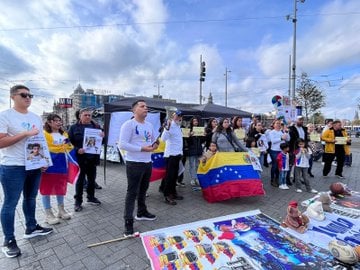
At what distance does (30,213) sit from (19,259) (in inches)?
22.0

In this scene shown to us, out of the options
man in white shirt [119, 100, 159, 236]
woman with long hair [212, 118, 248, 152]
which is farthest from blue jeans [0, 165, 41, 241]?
woman with long hair [212, 118, 248, 152]

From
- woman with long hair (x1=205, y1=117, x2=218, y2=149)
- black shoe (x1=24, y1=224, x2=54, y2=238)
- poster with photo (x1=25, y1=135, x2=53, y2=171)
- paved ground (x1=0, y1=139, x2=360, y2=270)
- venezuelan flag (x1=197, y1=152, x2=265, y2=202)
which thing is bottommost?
paved ground (x1=0, y1=139, x2=360, y2=270)

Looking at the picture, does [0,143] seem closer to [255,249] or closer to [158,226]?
[158,226]

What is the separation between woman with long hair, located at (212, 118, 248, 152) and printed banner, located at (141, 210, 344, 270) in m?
1.82

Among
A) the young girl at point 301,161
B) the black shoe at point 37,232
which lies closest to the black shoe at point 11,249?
the black shoe at point 37,232

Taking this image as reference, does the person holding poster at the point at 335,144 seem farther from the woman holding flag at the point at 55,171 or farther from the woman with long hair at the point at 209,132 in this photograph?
the woman holding flag at the point at 55,171

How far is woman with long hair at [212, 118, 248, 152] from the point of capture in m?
4.66

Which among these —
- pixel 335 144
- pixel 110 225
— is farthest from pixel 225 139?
pixel 335 144

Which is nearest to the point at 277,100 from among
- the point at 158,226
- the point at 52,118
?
the point at 158,226

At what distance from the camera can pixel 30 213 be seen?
108 inches

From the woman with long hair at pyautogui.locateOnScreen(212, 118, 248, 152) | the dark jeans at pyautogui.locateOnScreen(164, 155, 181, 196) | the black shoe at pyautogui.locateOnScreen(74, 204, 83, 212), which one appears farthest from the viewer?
the woman with long hair at pyautogui.locateOnScreen(212, 118, 248, 152)

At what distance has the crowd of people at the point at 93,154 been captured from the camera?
2.36m

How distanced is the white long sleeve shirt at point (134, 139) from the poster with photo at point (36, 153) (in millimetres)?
919

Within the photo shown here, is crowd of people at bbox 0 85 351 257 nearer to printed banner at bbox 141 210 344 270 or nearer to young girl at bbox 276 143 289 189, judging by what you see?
young girl at bbox 276 143 289 189
